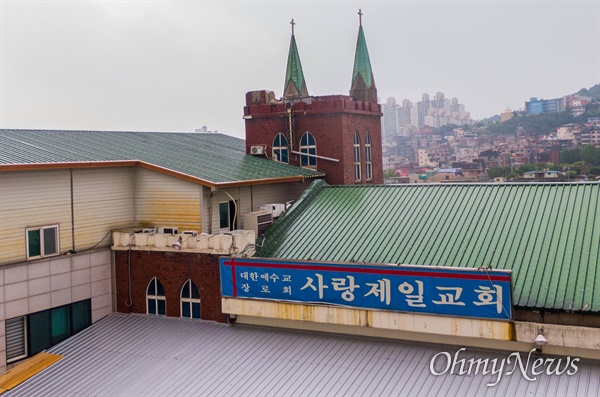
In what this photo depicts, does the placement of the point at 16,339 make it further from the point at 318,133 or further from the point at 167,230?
the point at 318,133

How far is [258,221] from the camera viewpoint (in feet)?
74.7

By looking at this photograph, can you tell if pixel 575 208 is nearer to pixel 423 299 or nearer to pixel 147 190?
pixel 423 299

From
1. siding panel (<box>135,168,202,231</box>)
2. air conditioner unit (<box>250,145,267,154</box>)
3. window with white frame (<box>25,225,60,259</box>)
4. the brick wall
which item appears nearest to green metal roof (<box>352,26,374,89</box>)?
air conditioner unit (<box>250,145,267,154</box>)

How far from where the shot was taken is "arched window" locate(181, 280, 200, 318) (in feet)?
68.5

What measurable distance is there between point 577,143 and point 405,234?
68.1 metres

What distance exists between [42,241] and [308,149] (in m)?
15.3

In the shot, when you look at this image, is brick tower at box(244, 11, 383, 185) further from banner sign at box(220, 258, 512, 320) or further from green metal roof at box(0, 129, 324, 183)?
banner sign at box(220, 258, 512, 320)

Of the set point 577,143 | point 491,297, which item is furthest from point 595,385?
point 577,143

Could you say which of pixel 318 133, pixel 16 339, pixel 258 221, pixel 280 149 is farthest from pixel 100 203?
pixel 318 133

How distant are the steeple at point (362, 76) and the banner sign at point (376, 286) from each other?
20.2 m

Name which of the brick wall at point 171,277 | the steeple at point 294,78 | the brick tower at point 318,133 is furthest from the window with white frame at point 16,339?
the steeple at point 294,78

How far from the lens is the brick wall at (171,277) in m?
20.4

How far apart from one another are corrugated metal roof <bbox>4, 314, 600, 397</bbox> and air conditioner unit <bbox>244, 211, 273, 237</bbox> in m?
4.17

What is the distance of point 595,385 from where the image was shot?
13984 mm
